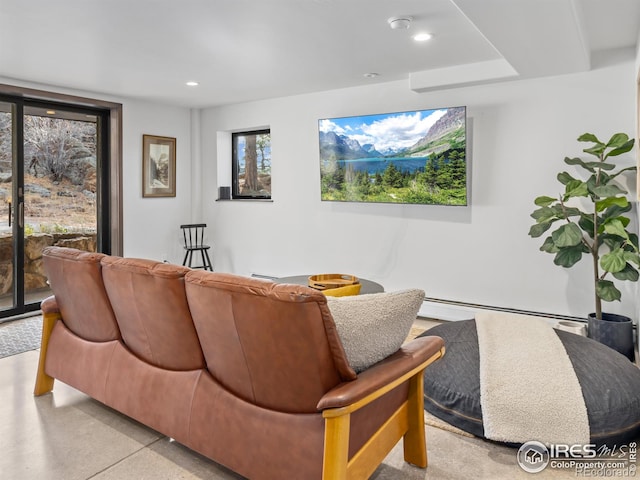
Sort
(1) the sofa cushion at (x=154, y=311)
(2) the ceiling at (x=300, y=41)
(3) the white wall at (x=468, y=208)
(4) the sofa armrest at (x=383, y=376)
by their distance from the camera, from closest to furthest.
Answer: (4) the sofa armrest at (x=383, y=376), (1) the sofa cushion at (x=154, y=311), (2) the ceiling at (x=300, y=41), (3) the white wall at (x=468, y=208)

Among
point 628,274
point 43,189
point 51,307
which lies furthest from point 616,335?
point 43,189

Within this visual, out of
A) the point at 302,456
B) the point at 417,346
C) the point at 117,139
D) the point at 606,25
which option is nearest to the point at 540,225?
the point at 606,25

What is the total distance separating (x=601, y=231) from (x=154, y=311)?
122 inches

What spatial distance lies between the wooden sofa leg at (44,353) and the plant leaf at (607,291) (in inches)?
145

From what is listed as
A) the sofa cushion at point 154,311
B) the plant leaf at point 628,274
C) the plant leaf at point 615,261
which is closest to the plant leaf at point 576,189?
the plant leaf at point 615,261

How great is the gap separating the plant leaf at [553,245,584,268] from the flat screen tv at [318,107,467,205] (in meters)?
0.97

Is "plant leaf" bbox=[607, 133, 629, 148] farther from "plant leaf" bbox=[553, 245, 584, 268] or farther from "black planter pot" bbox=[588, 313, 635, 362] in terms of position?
"black planter pot" bbox=[588, 313, 635, 362]

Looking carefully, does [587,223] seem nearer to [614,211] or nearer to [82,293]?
[614,211]

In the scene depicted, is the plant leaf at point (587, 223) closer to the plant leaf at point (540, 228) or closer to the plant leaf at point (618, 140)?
the plant leaf at point (540, 228)

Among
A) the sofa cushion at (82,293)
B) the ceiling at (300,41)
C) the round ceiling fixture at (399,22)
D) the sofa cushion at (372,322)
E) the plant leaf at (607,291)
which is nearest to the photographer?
the sofa cushion at (372,322)

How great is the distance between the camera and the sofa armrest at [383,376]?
1.56 meters

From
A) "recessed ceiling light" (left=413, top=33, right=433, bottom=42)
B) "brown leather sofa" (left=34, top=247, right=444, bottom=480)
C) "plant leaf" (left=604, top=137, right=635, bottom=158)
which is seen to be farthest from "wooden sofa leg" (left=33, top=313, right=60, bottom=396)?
"plant leaf" (left=604, top=137, right=635, bottom=158)

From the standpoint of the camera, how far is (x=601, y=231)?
3.43m

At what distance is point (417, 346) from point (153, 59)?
3.29 metres
